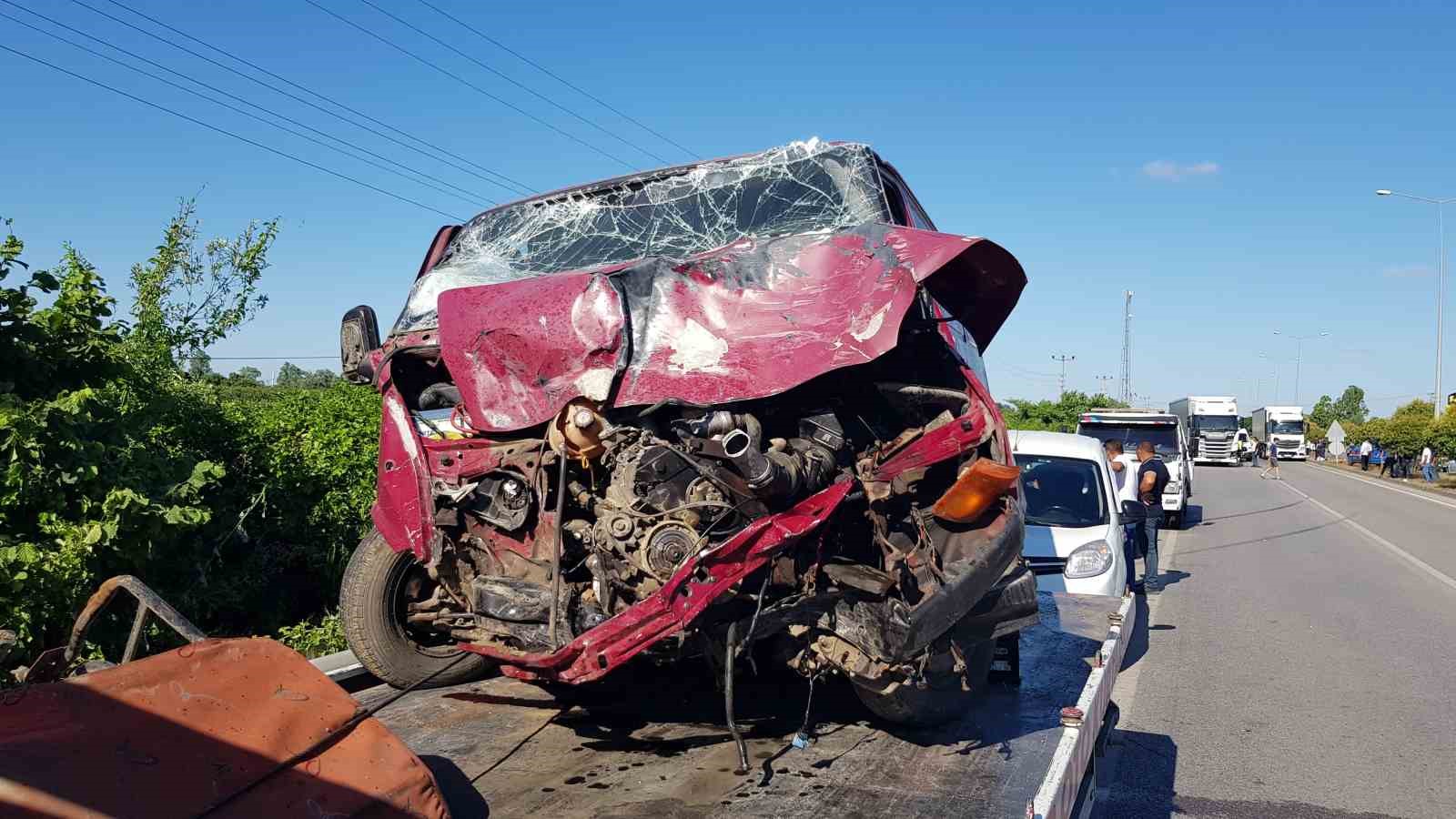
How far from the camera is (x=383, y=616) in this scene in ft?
14.7

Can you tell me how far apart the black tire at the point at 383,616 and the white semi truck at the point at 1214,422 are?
4209 centimetres

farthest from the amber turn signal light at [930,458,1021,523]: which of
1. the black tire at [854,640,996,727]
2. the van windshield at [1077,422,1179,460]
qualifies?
the van windshield at [1077,422,1179,460]

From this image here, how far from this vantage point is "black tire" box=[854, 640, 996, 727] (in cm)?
401

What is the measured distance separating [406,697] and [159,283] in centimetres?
667

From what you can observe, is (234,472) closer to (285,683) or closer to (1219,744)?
(285,683)

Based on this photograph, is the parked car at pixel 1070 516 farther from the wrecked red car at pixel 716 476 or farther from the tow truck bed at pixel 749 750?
the wrecked red car at pixel 716 476

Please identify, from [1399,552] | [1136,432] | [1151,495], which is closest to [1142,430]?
[1136,432]

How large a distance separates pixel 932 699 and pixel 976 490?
85cm

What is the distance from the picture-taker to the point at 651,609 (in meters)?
3.46

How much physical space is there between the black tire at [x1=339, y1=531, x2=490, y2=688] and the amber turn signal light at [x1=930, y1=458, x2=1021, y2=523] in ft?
6.94

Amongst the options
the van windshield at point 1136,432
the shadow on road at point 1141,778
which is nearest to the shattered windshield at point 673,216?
the shadow on road at point 1141,778

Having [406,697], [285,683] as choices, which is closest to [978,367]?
[406,697]

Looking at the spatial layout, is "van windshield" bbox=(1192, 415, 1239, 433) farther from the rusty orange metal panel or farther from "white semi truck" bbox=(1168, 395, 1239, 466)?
the rusty orange metal panel

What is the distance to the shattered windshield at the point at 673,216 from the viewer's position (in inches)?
195
